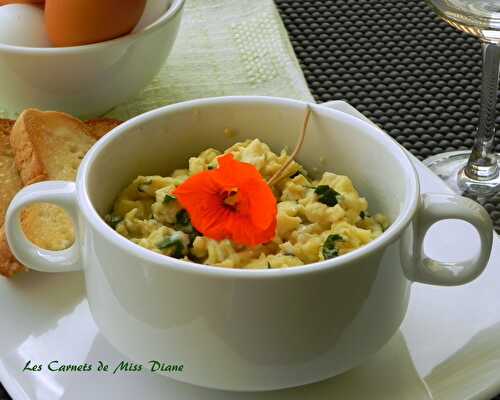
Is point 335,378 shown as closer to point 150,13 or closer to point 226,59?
point 150,13

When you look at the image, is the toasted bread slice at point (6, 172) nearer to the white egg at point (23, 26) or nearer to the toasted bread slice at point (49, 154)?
the toasted bread slice at point (49, 154)

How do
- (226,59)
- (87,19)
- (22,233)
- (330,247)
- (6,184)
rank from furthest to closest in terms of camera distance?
(226,59), (87,19), (6,184), (22,233), (330,247)

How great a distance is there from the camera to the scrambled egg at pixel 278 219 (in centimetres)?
94

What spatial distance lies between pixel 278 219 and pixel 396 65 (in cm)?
94

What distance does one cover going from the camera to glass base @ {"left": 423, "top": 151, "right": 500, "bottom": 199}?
1.56m

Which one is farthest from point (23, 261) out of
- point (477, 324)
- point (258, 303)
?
point (477, 324)

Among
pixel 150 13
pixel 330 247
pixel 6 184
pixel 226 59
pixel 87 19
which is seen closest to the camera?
pixel 330 247

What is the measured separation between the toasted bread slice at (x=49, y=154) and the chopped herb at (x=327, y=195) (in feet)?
1.22

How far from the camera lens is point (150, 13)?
5.13 ft

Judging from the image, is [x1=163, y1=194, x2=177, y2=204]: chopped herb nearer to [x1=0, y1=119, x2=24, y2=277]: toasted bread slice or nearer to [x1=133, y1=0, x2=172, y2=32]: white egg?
[x1=0, y1=119, x2=24, y2=277]: toasted bread slice

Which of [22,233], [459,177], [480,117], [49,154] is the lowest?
[459,177]

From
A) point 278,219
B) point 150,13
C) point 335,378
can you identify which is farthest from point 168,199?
point 150,13

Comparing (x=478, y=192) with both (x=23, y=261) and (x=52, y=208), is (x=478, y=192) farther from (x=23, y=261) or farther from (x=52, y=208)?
(x=23, y=261)

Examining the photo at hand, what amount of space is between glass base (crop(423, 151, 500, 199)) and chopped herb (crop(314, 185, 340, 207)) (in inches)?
22.5
